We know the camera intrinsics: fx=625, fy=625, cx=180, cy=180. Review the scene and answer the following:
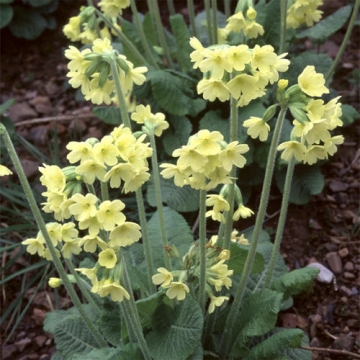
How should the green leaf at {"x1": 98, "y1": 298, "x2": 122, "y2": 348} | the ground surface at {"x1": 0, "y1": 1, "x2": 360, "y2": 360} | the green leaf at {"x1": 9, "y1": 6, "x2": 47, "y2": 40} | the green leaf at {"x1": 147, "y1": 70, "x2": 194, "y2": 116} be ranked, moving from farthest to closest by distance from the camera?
the green leaf at {"x1": 9, "y1": 6, "x2": 47, "y2": 40}
the green leaf at {"x1": 147, "y1": 70, "x2": 194, "y2": 116}
the ground surface at {"x1": 0, "y1": 1, "x2": 360, "y2": 360}
the green leaf at {"x1": 98, "y1": 298, "x2": 122, "y2": 348}

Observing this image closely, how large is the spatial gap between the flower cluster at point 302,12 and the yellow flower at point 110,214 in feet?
6.92

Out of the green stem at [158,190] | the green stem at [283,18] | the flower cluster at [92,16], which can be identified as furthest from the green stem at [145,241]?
the green stem at [283,18]

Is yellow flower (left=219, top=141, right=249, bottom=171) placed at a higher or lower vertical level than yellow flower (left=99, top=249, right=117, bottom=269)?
higher

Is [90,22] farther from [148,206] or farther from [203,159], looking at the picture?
[203,159]

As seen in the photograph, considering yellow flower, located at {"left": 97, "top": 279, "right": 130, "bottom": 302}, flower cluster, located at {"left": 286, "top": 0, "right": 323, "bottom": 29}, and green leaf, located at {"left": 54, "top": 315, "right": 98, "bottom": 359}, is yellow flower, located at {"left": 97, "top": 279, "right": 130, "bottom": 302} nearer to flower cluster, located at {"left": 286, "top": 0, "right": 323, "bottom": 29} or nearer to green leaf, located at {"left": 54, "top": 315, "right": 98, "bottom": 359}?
green leaf, located at {"left": 54, "top": 315, "right": 98, "bottom": 359}

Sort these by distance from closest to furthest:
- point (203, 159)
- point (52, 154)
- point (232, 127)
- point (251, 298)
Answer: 1. point (203, 159)
2. point (232, 127)
3. point (251, 298)
4. point (52, 154)

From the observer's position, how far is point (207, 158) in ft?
6.25

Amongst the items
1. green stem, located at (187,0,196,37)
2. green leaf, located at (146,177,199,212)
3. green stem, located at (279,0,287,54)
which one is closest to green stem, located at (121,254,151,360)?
green leaf, located at (146,177,199,212)

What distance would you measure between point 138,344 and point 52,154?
→ 82.5 inches

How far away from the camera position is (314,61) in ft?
13.5

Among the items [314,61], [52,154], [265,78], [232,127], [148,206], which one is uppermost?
[265,78]

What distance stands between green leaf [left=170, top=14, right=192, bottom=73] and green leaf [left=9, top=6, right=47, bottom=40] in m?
1.87

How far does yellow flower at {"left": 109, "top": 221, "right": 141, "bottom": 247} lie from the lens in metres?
2.01

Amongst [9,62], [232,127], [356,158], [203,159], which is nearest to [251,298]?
[232,127]
